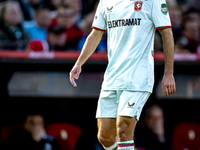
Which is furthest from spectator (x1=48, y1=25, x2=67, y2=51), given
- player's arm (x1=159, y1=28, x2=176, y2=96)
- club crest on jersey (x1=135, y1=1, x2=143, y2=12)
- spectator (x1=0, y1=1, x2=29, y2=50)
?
player's arm (x1=159, y1=28, x2=176, y2=96)

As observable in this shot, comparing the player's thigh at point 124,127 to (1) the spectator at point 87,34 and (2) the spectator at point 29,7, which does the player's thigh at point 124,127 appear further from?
(2) the spectator at point 29,7

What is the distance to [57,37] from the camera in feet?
19.2

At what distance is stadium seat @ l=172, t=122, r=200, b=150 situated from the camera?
19.6 ft

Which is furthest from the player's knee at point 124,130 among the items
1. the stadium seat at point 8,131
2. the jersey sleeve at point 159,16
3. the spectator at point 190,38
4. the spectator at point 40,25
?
the spectator at point 40,25

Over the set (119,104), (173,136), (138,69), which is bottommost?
(173,136)

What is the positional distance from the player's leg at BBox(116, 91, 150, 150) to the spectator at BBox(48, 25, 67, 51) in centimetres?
277

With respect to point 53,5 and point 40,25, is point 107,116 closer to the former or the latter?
point 40,25

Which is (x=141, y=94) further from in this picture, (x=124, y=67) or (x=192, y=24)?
(x=192, y=24)

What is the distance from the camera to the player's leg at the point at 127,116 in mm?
2969

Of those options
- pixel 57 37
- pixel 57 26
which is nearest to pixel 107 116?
pixel 57 37

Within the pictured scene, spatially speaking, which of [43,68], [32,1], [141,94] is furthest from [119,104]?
[32,1]

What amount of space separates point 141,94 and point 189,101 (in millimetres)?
3531

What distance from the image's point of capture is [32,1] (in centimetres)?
678

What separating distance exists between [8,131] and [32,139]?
53 centimetres
